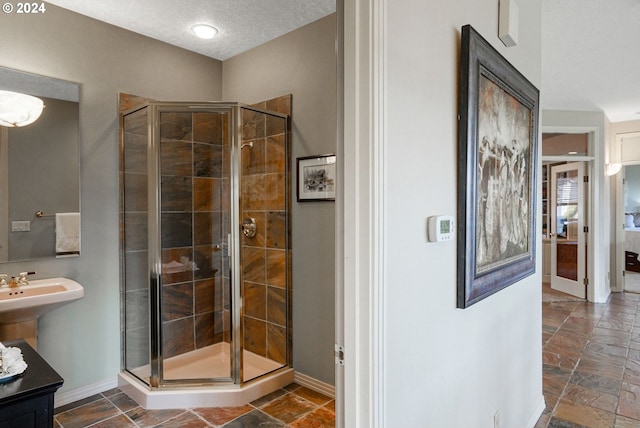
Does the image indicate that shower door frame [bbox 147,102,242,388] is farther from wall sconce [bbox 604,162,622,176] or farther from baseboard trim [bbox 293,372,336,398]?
wall sconce [bbox 604,162,622,176]

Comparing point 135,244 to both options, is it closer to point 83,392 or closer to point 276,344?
point 83,392

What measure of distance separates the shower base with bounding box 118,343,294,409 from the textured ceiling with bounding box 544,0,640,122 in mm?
3208

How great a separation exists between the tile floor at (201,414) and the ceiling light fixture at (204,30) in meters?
2.66

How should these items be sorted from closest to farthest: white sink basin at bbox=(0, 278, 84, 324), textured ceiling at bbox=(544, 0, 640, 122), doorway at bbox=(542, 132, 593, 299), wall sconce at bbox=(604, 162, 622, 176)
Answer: white sink basin at bbox=(0, 278, 84, 324)
textured ceiling at bbox=(544, 0, 640, 122)
doorway at bbox=(542, 132, 593, 299)
wall sconce at bbox=(604, 162, 622, 176)

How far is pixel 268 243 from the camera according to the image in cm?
302

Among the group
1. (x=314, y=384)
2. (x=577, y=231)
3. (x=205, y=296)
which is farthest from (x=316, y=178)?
(x=577, y=231)

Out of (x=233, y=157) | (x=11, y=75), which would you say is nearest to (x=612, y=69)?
(x=233, y=157)

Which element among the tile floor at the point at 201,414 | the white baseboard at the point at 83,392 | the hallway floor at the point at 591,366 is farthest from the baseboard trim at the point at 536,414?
the white baseboard at the point at 83,392

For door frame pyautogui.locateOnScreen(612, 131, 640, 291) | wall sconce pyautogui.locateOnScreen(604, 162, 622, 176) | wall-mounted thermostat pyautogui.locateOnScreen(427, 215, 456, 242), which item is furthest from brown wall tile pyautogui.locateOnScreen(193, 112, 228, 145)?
door frame pyautogui.locateOnScreen(612, 131, 640, 291)

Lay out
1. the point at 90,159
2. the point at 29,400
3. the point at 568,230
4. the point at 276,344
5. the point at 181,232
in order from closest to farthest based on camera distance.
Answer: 1. the point at 29,400
2. the point at 90,159
3. the point at 181,232
4. the point at 276,344
5. the point at 568,230

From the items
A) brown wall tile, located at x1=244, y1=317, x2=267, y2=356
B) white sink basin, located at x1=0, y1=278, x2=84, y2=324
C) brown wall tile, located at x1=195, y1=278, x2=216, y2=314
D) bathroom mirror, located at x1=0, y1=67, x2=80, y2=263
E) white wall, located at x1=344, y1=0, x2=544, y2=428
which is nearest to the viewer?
white wall, located at x1=344, y1=0, x2=544, y2=428

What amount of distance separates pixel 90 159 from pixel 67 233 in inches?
21.0

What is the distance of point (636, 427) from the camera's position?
2.30 metres

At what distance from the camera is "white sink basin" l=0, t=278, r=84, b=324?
2.04 meters
